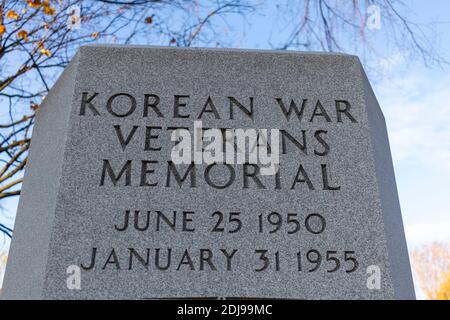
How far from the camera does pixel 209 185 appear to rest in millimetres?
3605

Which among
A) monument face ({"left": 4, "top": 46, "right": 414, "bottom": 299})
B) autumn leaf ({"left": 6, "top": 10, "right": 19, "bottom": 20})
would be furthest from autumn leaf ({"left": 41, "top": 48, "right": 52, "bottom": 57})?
monument face ({"left": 4, "top": 46, "right": 414, "bottom": 299})

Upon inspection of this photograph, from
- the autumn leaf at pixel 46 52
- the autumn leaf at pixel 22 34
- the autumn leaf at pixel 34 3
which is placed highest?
the autumn leaf at pixel 34 3

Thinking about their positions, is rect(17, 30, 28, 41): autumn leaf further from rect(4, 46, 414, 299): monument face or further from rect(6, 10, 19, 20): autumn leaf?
rect(4, 46, 414, 299): monument face

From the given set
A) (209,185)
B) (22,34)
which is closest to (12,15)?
(22,34)

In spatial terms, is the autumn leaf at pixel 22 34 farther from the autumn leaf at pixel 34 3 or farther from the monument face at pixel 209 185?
the monument face at pixel 209 185

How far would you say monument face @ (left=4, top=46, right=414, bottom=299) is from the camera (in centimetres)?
333

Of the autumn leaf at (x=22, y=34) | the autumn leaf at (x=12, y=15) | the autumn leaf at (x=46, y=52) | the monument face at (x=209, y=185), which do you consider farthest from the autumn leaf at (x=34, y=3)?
the monument face at (x=209, y=185)

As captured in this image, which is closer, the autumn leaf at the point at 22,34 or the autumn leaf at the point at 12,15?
the autumn leaf at the point at 12,15

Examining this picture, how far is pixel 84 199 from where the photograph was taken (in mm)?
3506

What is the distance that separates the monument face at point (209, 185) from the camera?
333 centimetres

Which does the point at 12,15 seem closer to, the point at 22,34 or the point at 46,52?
the point at 22,34
